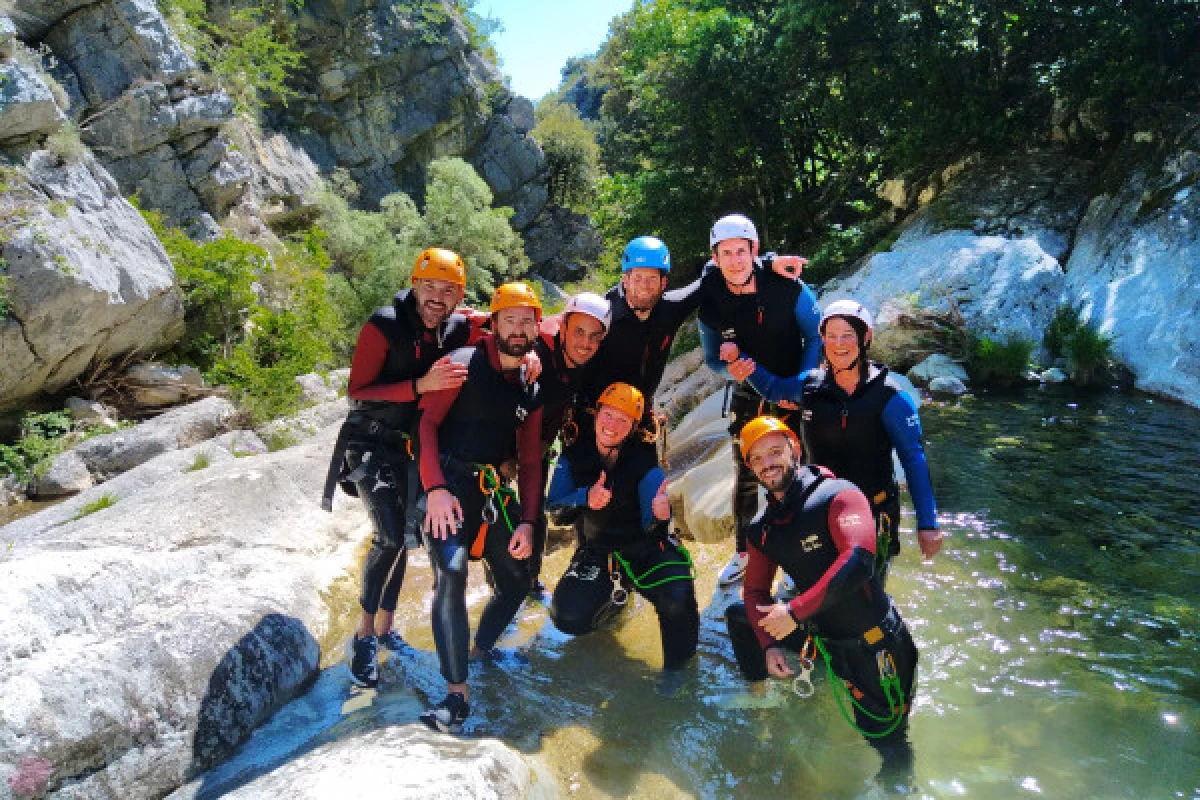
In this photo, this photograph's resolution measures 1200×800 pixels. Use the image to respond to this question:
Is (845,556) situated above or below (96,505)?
above

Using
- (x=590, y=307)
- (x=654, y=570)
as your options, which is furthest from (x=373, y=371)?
(x=654, y=570)

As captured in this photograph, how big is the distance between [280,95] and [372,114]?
5.18 meters

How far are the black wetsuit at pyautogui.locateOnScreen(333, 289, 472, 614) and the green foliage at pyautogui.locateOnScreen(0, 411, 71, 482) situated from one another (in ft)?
34.5

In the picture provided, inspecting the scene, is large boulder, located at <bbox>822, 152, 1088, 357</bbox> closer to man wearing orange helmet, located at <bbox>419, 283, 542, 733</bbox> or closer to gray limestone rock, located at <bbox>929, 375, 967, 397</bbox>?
gray limestone rock, located at <bbox>929, 375, 967, 397</bbox>

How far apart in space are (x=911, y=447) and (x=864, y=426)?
0.90ft

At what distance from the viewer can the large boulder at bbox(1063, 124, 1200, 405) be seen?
420 inches

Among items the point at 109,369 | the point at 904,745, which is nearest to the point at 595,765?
the point at 904,745

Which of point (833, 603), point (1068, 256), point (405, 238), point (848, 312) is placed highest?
point (405, 238)

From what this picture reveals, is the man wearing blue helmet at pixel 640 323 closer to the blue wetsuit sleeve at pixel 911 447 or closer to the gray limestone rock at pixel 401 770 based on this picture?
the blue wetsuit sleeve at pixel 911 447

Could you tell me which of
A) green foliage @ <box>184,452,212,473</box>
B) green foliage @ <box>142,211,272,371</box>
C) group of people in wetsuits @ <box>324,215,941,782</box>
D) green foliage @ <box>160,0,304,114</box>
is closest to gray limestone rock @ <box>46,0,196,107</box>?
green foliage @ <box>160,0,304,114</box>

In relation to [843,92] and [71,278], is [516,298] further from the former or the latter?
[843,92]

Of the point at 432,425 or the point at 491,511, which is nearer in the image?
the point at 432,425

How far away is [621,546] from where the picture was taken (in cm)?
453

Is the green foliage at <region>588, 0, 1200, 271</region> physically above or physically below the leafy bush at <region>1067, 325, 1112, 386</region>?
above
